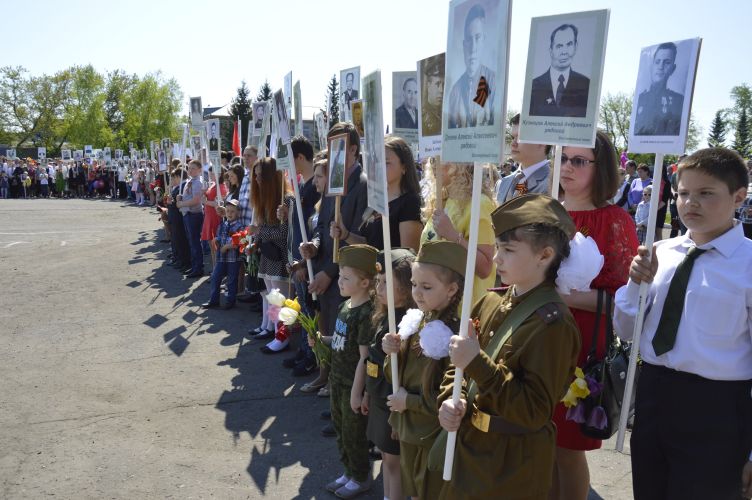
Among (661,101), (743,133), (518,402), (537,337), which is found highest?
(743,133)

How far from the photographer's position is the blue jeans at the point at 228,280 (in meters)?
9.33

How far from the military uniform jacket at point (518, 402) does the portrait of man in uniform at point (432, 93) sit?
1.47 meters

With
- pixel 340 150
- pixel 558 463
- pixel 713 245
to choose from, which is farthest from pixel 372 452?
pixel 713 245

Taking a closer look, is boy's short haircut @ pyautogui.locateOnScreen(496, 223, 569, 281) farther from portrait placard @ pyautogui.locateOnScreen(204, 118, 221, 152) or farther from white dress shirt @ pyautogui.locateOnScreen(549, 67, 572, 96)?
portrait placard @ pyautogui.locateOnScreen(204, 118, 221, 152)

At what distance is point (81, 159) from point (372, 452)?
38537mm

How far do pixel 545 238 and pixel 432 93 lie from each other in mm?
1519

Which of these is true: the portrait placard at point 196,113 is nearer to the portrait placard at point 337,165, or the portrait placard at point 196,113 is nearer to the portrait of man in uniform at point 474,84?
the portrait placard at point 337,165

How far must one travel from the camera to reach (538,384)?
7.41 feet

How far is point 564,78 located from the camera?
271cm

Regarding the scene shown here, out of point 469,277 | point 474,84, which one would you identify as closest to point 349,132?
point 474,84

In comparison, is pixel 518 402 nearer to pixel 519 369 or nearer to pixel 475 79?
pixel 519 369

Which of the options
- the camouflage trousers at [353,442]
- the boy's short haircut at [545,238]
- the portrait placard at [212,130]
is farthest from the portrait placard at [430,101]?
the portrait placard at [212,130]

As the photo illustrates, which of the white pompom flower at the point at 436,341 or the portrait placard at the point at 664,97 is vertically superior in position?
the portrait placard at the point at 664,97

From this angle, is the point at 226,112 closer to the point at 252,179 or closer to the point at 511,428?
the point at 252,179
